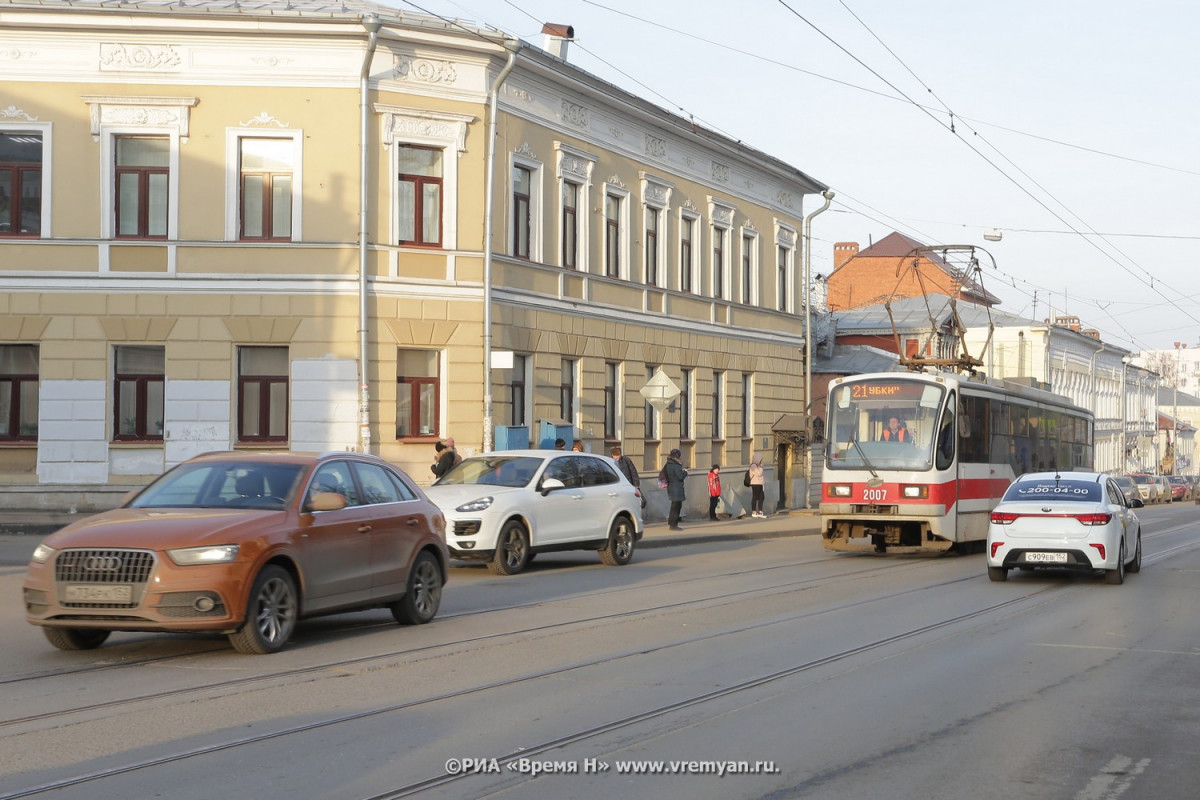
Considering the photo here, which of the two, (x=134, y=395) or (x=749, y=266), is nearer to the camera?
(x=134, y=395)

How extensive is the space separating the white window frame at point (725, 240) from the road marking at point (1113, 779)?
3042cm

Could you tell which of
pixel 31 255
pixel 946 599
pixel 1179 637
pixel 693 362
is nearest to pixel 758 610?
pixel 946 599

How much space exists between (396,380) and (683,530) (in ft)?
24.7

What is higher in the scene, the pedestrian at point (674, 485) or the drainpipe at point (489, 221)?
the drainpipe at point (489, 221)

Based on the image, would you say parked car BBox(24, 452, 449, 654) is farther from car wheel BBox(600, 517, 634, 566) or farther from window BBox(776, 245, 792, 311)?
window BBox(776, 245, 792, 311)

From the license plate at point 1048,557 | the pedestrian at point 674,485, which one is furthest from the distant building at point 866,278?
the license plate at point 1048,557

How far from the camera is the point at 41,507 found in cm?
2527

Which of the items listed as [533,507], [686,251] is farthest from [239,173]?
[686,251]

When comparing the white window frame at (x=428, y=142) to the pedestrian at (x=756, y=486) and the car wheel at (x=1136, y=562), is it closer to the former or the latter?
the pedestrian at (x=756, y=486)

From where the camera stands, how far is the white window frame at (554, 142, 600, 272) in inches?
1193

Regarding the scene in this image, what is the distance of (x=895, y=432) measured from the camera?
23219 millimetres

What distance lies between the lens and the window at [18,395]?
83.9 feet

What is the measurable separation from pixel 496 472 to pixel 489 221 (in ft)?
31.0

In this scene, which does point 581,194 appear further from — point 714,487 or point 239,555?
point 239,555
